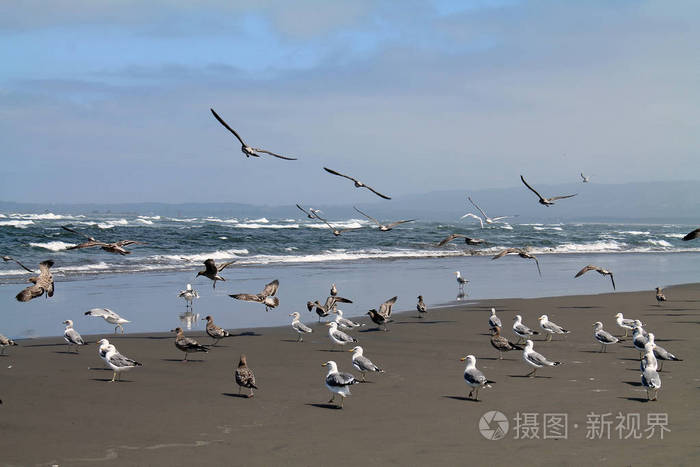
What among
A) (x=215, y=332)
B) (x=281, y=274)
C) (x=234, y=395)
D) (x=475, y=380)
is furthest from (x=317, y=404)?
(x=281, y=274)

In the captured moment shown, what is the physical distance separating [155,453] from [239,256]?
30525mm

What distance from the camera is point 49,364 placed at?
39.7 ft

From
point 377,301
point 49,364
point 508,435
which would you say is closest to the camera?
point 508,435

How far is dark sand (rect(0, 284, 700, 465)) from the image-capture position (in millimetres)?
7688

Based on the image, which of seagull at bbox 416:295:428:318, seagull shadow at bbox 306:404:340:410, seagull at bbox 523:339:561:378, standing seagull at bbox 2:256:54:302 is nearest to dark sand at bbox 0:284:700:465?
seagull shadow at bbox 306:404:340:410

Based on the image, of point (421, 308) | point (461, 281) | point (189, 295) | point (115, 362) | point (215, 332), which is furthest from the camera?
point (461, 281)

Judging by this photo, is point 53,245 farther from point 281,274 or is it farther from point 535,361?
point 535,361

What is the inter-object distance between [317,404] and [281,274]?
19722mm

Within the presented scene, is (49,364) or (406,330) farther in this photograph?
(406,330)

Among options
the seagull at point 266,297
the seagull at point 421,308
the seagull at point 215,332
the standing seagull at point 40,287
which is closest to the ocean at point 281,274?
the seagull at point 266,297

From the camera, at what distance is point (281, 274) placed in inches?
1154

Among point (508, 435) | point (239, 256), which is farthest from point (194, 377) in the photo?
point (239, 256)

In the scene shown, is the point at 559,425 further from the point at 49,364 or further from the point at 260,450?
the point at 49,364

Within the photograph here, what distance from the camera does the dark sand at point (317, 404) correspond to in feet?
25.2
